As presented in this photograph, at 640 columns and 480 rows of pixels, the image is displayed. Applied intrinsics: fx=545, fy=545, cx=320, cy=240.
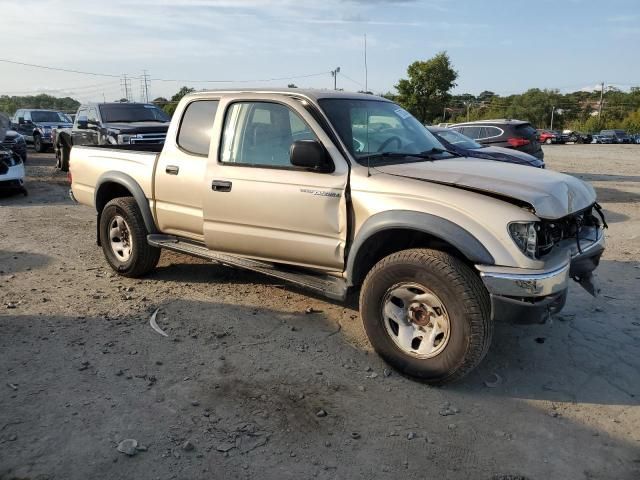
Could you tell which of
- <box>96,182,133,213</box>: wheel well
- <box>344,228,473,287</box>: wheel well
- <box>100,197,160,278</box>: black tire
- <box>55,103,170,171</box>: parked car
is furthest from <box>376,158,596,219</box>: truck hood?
<box>55,103,170,171</box>: parked car

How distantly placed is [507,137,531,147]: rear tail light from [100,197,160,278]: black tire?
9540mm

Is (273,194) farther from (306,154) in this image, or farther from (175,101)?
(175,101)

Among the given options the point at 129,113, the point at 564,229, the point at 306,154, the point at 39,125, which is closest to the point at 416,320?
the point at 564,229

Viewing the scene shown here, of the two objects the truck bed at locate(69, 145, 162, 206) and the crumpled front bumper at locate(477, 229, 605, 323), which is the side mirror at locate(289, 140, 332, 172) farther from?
the truck bed at locate(69, 145, 162, 206)

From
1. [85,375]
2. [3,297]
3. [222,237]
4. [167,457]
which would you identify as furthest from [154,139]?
[167,457]

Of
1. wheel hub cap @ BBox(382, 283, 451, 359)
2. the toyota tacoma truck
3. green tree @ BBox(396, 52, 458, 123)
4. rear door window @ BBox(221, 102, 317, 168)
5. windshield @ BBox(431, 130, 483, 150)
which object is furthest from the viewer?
green tree @ BBox(396, 52, 458, 123)

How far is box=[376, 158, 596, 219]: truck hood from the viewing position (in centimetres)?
344

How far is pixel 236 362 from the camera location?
398 cm

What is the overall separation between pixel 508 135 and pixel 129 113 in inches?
350

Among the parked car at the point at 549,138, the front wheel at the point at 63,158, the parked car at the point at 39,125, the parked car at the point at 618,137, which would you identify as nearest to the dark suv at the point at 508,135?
the front wheel at the point at 63,158

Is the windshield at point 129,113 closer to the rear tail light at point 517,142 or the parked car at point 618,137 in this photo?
the rear tail light at point 517,142

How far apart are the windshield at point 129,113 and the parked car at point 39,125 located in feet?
31.8

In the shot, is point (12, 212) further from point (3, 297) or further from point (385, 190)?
point (385, 190)

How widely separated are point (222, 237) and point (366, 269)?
1362 millimetres
